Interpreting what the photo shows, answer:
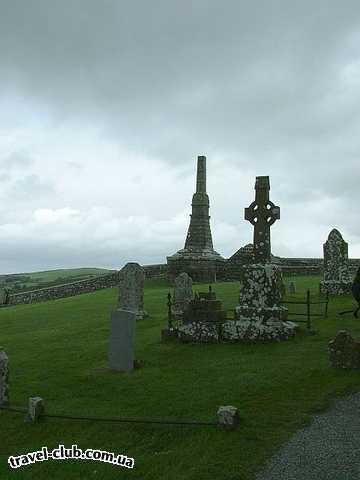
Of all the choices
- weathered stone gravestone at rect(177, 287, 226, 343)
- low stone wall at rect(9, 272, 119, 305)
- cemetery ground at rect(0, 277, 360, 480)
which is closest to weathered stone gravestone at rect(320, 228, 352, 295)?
cemetery ground at rect(0, 277, 360, 480)

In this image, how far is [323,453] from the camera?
6652 millimetres

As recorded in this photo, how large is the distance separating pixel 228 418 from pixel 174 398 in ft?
6.29

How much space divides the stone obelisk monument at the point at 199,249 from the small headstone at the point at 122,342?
23.5 meters

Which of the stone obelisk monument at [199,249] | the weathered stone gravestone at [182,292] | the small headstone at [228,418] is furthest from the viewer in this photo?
the stone obelisk monument at [199,249]

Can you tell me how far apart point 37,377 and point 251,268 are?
6.24 m

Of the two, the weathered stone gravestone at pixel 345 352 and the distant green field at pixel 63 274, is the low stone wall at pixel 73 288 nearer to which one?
the weathered stone gravestone at pixel 345 352

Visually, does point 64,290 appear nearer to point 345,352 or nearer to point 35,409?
point 35,409

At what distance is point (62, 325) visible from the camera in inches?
775

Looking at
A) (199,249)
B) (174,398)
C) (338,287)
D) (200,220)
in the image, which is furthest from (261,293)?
(200,220)

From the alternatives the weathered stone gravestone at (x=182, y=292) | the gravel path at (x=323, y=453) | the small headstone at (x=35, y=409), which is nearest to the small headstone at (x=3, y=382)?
the small headstone at (x=35, y=409)

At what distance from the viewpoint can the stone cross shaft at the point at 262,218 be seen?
47.9ft

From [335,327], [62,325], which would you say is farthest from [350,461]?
[62,325]

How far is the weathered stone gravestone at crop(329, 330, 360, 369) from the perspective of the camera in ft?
33.0

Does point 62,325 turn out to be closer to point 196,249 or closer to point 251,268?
point 251,268
